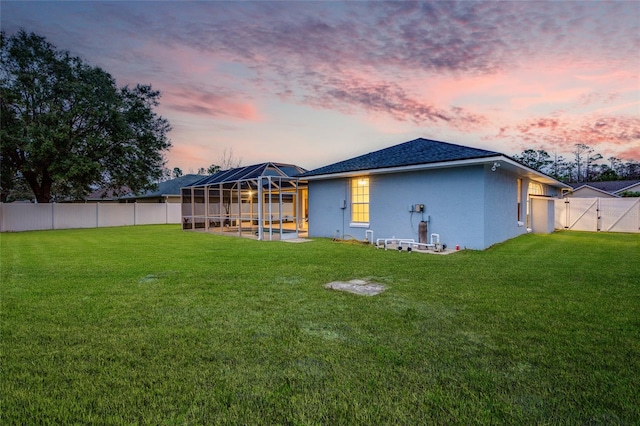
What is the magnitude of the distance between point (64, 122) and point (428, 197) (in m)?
17.8

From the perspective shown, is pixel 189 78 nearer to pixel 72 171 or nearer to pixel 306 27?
pixel 306 27

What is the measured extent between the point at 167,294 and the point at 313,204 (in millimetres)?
9231

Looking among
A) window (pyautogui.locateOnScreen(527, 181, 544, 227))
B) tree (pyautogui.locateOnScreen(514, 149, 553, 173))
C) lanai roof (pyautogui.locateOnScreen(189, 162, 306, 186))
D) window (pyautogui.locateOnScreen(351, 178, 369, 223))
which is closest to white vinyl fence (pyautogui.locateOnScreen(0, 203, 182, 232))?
lanai roof (pyautogui.locateOnScreen(189, 162, 306, 186))

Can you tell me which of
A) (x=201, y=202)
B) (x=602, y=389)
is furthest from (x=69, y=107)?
(x=602, y=389)

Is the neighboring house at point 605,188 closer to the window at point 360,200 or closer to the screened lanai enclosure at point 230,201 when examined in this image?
the window at point 360,200

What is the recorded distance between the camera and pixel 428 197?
1014cm

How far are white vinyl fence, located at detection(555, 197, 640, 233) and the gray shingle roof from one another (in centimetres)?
1018

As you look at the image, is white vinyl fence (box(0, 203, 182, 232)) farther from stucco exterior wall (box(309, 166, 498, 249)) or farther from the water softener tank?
the water softener tank

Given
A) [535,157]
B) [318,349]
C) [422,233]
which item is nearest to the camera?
[318,349]

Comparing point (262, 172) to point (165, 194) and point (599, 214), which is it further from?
point (165, 194)

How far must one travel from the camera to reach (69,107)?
17.0 meters

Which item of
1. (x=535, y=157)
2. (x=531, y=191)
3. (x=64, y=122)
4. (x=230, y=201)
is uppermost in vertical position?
(x=535, y=157)

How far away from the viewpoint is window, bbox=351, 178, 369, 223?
1191 centimetres

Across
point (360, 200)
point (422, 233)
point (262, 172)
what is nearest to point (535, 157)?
point (360, 200)
